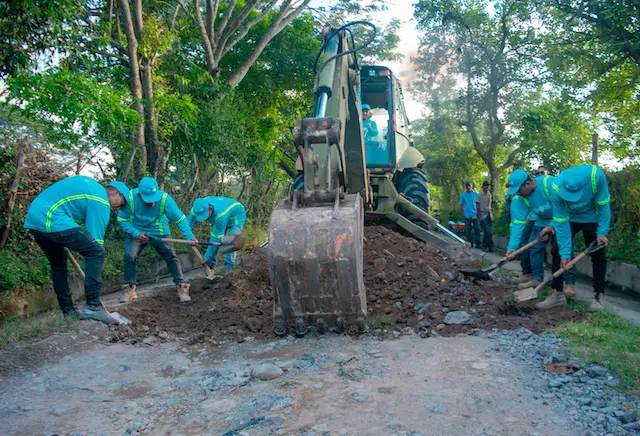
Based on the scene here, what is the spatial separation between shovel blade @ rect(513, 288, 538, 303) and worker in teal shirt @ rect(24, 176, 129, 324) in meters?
4.12

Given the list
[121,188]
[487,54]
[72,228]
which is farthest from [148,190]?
[487,54]

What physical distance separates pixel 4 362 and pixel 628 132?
36.5 feet

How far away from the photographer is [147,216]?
682 cm

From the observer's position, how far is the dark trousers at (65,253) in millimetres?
5359

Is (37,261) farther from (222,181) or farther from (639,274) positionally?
(639,274)

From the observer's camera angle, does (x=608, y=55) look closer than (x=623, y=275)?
No

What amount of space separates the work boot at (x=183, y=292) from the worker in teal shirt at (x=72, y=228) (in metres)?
1.26

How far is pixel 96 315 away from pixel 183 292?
1.42 metres

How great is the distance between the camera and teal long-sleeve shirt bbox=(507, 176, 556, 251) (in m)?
6.46

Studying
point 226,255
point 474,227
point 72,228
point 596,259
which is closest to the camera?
point 72,228

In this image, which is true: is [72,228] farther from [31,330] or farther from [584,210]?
[584,210]

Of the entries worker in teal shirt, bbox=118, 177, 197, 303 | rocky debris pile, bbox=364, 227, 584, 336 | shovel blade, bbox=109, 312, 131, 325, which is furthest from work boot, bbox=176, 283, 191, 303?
rocky debris pile, bbox=364, 227, 584, 336

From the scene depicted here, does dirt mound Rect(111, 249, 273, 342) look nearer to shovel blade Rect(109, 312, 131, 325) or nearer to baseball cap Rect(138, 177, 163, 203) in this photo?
shovel blade Rect(109, 312, 131, 325)

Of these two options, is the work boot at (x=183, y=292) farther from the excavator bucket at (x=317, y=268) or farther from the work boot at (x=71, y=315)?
the excavator bucket at (x=317, y=268)
